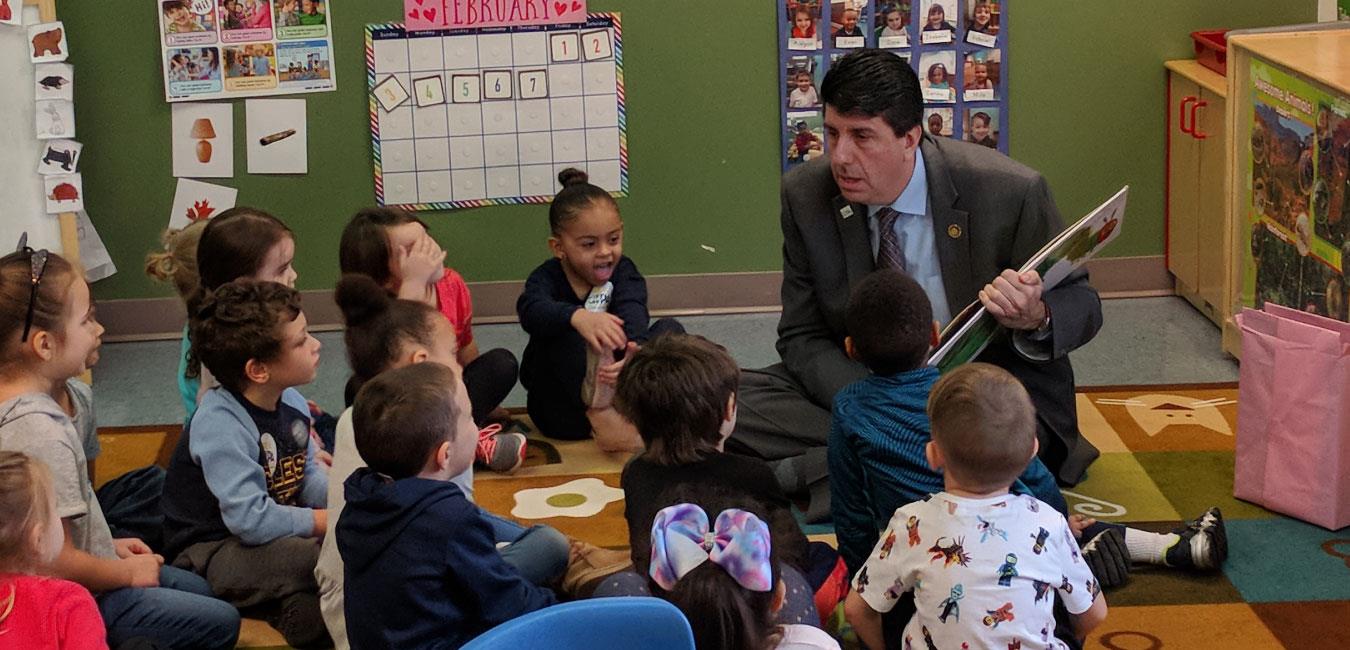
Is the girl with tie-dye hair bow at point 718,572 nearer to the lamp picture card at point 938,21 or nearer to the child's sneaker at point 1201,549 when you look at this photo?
the child's sneaker at point 1201,549

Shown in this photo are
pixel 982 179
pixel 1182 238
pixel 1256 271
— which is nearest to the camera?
pixel 982 179

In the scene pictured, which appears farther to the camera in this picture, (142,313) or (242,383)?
(142,313)

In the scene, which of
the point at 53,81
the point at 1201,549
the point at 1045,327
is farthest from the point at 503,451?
the point at 53,81

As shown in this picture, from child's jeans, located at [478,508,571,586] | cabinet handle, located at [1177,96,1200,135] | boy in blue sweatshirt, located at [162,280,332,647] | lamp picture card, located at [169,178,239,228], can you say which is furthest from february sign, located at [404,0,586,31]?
child's jeans, located at [478,508,571,586]

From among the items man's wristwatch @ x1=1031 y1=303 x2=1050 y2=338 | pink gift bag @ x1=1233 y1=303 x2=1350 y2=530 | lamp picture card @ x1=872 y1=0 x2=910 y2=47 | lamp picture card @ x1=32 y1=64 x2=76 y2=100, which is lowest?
pink gift bag @ x1=1233 y1=303 x2=1350 y2=530

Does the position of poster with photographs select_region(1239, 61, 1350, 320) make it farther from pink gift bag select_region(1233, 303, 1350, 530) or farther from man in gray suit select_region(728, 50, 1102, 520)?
man in gray suit select_region(728, 50, 1102, 520)

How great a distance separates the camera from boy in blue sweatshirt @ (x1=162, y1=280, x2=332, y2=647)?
2678 millimetres

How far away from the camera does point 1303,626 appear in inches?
102

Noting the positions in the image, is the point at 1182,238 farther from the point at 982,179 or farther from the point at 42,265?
the point at 42,265

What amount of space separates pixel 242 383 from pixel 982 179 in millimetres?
1460

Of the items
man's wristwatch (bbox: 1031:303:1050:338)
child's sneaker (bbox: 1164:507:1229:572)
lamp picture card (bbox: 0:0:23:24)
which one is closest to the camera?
child's sneaker (bbox: 1164:507:1229:572)

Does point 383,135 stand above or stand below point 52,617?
above

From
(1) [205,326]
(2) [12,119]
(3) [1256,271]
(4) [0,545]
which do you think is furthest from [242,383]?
(3) [1256,271]

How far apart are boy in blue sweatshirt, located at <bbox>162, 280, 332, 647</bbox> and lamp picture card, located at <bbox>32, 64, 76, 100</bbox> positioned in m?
1.66
